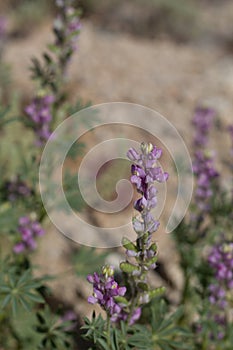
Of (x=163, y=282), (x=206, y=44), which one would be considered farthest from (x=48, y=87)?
(x=206, y=44)

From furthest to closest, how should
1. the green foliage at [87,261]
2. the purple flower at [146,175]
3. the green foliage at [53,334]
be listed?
the green foliage at [87,261] < the green foliage at [53,334] < the purple flower at [146,175]

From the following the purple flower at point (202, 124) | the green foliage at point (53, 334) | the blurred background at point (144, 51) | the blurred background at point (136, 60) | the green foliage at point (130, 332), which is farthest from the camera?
the blurred background at point (144, 51)

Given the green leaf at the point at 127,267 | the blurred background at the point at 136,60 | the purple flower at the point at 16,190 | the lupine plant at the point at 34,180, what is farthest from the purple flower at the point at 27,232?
the green leaf at the point at 127,267

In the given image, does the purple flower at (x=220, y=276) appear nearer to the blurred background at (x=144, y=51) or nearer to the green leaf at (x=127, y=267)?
the green leaf at (x=127, y=267)

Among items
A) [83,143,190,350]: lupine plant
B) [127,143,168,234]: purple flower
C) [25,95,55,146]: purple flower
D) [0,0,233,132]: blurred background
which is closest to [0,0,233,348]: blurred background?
[0,0,233,132]: blurred background

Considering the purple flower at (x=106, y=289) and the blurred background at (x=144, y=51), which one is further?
the blurred background at (x=144, y=51)

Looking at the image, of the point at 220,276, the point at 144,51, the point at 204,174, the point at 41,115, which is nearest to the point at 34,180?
the point at 41,115

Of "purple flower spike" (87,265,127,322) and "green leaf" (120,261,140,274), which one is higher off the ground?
"green leaf" (120,261,140,274)

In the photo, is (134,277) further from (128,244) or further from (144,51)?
(144,51)

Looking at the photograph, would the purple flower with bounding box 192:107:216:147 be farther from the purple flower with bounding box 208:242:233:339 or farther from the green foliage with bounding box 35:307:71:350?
the green foliage with bounding box 35:307:71:350
